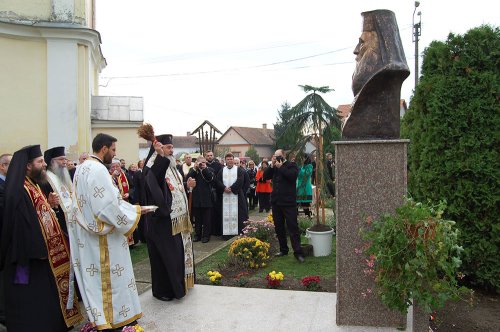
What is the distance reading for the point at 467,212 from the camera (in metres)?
5.77

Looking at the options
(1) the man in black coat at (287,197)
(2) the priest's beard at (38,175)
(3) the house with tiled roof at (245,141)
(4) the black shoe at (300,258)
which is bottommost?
(4) the black shoe at (300,258)

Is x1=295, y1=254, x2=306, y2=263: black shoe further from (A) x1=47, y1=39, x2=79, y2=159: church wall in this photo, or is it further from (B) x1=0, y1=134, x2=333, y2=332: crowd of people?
(A) x1=47, y1=39, x2=79, y2=159: church wall

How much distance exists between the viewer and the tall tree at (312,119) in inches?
292

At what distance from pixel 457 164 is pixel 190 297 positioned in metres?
3.73

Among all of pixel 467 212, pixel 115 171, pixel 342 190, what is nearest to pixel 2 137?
pixel 115 171

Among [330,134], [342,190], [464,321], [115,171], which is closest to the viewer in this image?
[342,190]

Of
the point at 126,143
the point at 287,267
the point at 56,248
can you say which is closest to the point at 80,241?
the point at 56,248

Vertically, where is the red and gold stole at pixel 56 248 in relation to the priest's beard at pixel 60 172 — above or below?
below

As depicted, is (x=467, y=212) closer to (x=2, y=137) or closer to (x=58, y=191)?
(x=58, y=191)

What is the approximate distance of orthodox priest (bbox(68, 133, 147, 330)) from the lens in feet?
13.8

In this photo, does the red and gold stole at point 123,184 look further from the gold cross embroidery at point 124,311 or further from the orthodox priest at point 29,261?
the gold cross embroidery at point 124,311

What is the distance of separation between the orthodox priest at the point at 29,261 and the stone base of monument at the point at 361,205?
271 cm

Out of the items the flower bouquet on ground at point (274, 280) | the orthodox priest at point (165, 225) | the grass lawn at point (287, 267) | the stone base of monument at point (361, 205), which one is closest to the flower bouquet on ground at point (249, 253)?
the grass lawn at point (287, 267)

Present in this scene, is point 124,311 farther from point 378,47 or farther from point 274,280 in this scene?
point 378,47
